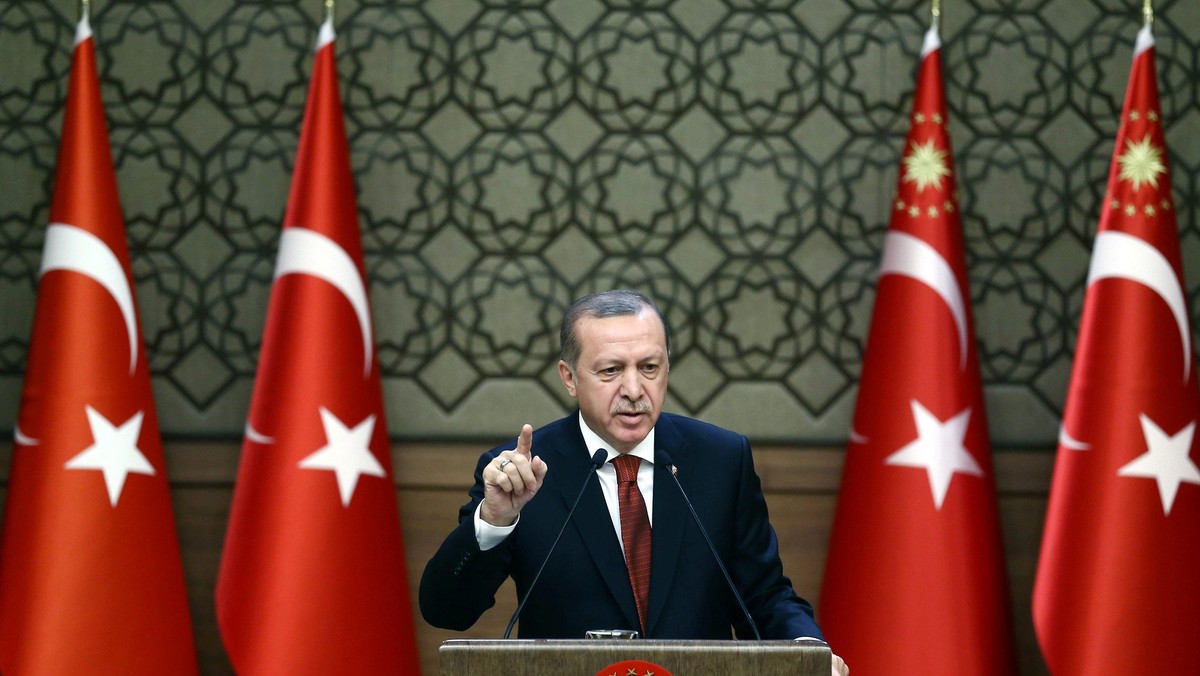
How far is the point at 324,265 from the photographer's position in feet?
11.1

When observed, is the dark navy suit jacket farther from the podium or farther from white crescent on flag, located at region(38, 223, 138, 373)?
white crescent on flag, located at region(38, 223, 138, 373)

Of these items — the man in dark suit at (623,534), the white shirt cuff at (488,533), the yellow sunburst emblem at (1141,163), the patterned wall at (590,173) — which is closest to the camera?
the white shirt cuff at (488,533)

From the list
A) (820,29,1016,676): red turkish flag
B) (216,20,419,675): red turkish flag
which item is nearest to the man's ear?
(216,20,419,675): red turkish flag

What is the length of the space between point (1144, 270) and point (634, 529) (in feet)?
6.69

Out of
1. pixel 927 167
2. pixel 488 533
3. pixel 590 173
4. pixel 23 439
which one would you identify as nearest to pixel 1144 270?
pixel 927 167

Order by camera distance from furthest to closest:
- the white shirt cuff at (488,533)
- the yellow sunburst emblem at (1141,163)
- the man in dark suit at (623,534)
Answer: the yellow sunburst emblem at (1141,163) → the man in dark suit at (623,534) → the white shirt cuff at (488,533)

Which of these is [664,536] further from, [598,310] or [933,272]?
[933,272]

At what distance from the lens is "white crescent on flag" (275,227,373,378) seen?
3.37 m

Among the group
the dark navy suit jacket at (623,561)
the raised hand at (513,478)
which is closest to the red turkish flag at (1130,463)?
the dark navy suit jacket at (623,561)

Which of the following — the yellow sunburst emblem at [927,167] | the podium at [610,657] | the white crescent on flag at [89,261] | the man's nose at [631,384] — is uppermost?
the yellow sunburst emblem at [927,167]

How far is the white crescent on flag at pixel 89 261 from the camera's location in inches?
131

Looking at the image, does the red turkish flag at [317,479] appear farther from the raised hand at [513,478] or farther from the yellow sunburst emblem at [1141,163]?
the yellow sunburst emblem at [1141,163]

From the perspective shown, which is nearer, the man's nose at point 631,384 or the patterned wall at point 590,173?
the man's nose at point 631,384

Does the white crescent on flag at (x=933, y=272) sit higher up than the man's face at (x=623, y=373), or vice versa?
the white crescent on flag at (x=933, y=272)
